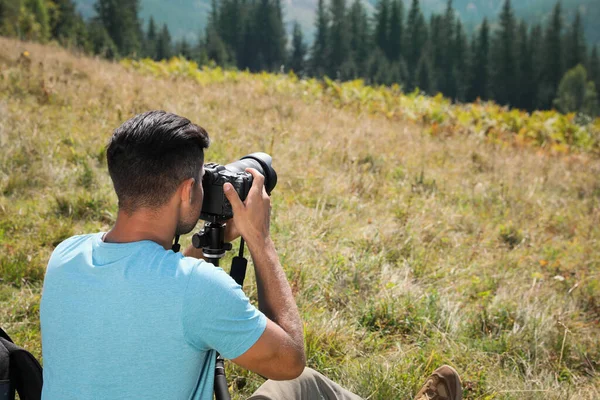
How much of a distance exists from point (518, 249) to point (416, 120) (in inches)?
230

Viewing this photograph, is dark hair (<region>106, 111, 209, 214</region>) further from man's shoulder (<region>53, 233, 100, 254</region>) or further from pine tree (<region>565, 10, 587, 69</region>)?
pine tree (<region>565, 10, 587, 69</region>)

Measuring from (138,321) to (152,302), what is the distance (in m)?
0.07

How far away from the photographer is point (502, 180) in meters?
7.40

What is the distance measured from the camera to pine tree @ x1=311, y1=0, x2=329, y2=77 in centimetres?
9169

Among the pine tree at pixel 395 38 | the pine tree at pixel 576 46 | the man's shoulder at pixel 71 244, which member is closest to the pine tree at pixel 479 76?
the pine tree at pixel 576 46

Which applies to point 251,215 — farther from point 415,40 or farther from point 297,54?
point 415,40

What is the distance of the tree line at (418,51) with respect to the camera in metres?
82.3

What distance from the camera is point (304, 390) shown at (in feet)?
7.22

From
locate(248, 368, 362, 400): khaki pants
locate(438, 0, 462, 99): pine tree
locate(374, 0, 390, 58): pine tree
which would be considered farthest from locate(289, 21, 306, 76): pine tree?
locate(248, 368, 362, 400): khaki pants

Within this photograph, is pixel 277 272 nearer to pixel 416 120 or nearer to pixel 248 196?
pixel 248 196

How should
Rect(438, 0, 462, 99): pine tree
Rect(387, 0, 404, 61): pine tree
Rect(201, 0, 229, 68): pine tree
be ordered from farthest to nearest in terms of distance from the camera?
1. Rect(387, 0, 404, 61): pine tree
2. Rect(438, 0, 462, 99): pine tree
3. Rect(201, 0, 229, 68): pine tree

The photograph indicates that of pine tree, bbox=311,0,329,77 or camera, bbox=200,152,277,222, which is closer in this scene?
camera, bbox=200,152,277,222

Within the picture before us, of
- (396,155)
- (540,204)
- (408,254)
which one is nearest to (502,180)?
(540,204)

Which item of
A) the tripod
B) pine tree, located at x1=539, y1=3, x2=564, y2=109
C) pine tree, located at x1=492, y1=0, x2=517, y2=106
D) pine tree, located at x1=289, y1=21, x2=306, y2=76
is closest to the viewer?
the tripod
